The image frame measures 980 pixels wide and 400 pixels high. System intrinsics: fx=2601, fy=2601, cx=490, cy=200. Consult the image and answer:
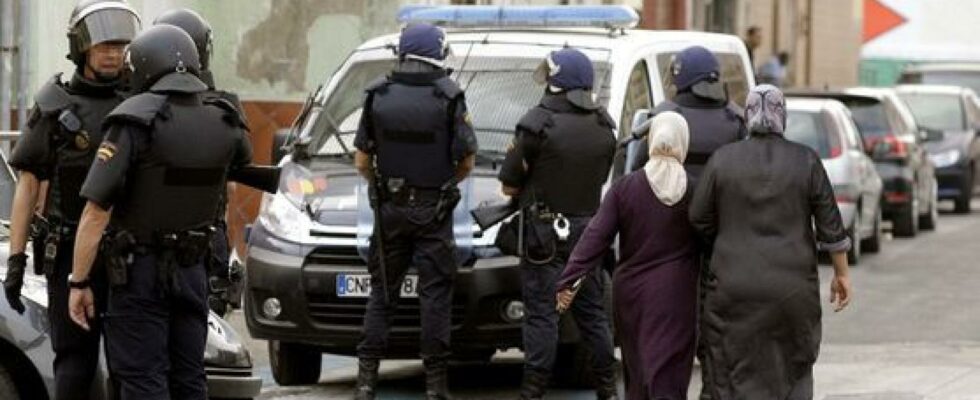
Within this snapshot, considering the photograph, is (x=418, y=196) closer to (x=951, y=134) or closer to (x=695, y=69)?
(x=695, y=69)

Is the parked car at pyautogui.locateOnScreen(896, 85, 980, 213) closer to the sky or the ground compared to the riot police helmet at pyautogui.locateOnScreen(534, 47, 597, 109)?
closer to the ground

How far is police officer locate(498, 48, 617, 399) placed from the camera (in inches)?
479

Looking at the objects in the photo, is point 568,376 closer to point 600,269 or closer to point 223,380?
point 600,269

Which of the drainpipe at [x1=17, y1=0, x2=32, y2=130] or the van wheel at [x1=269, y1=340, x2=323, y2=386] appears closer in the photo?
the van wheel at [x1=269, y1=340, x2=323, y2=386]

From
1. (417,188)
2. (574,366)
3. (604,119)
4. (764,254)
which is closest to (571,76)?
(604,119)

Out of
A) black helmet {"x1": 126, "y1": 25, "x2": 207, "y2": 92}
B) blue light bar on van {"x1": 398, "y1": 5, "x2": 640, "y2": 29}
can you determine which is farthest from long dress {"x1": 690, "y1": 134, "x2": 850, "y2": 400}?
blue light bar on van {"x1": 398, "y1": 5, "x2": 640, "y2": 29}

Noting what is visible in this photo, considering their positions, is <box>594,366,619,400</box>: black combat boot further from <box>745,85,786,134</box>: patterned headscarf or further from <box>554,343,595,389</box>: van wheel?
<box>745,85,786,134</box>: patterned headscarf

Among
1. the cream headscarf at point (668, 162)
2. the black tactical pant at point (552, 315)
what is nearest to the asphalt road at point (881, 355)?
the black tactical pant at point (552, 315)

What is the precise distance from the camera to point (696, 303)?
10.1m

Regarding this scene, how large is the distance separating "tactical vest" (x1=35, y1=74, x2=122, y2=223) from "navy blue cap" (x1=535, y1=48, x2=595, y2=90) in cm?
340

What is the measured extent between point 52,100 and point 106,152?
598mm

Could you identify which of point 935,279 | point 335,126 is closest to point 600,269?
point 335,126

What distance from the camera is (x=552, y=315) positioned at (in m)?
12.2

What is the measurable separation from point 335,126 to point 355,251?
124 centimetres
